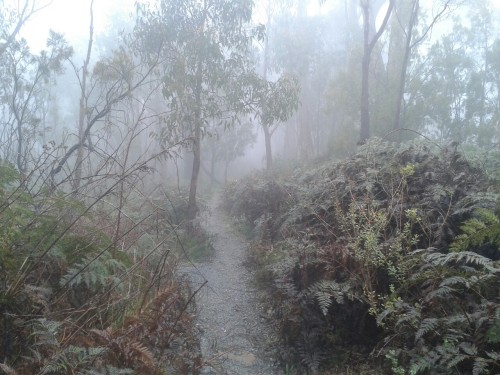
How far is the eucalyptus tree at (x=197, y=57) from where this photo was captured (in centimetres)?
1018

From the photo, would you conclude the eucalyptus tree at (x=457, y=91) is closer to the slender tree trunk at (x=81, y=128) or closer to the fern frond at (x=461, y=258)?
the slender tree trunk at (x=81, y=128)

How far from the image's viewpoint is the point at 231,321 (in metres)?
5.05

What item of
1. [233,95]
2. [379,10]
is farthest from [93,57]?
[233,95]

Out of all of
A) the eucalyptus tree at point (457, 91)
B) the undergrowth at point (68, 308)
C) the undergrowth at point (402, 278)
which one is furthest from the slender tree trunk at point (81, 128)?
the eucalyptus tree at point (457, 91)

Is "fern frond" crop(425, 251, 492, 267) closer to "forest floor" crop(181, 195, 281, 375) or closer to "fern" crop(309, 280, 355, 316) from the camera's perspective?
"fern" crop(309, 280, 355, 316)

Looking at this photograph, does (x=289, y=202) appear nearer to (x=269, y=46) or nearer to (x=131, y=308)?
(x=131, y=308)

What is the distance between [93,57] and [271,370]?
39.5 meters

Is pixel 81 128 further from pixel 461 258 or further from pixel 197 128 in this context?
pixel 461 258

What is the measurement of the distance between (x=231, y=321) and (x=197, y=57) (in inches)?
291

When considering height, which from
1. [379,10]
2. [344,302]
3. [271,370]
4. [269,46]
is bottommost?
[271,370]

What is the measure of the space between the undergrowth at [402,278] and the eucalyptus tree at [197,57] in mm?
4763

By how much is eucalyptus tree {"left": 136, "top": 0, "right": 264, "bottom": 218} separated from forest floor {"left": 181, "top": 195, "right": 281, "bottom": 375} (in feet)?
12.0

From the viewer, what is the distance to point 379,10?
26672 mm

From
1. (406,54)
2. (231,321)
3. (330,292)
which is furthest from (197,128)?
(406,54)
